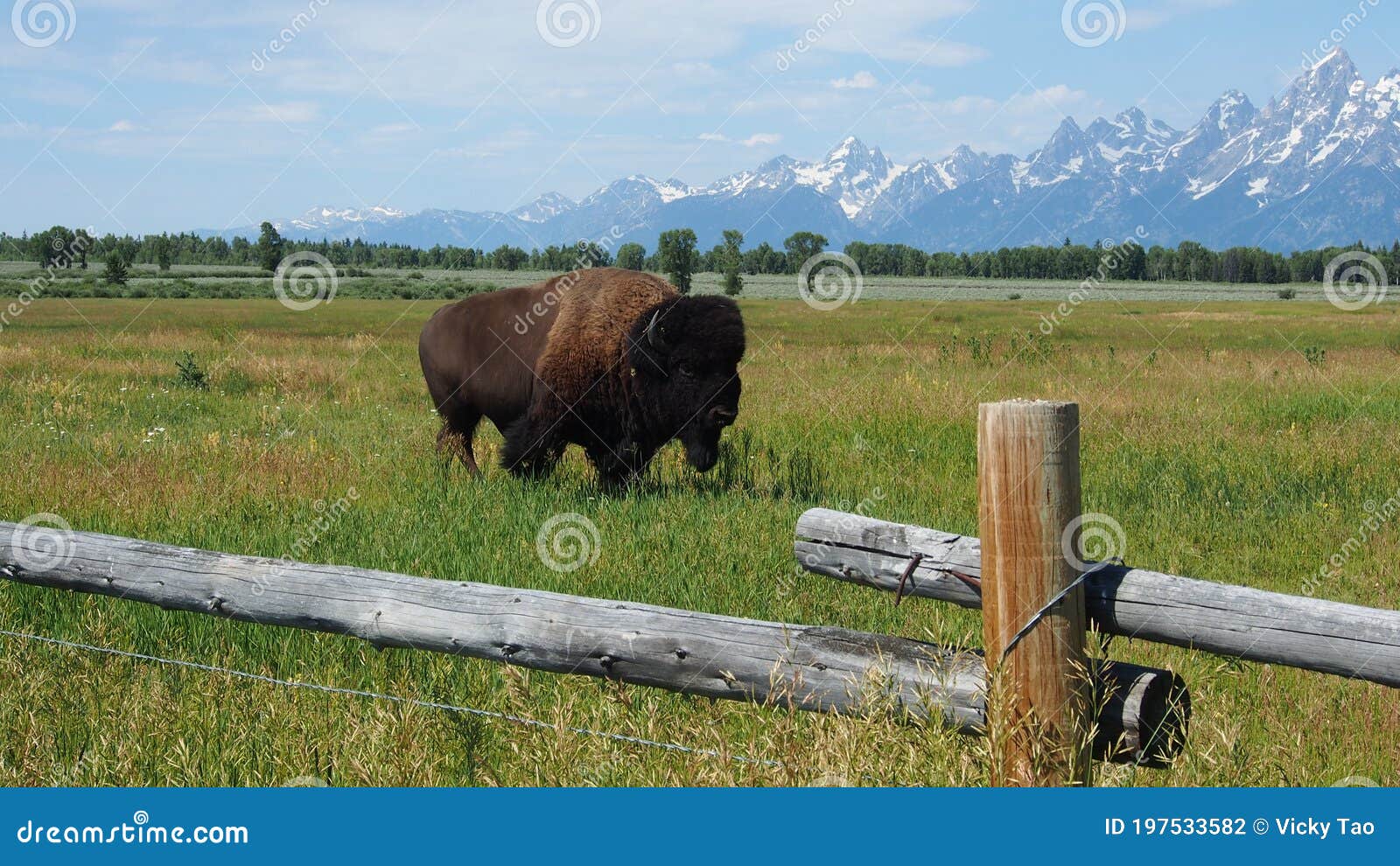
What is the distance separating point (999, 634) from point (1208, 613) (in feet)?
2.05

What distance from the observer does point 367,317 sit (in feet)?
148

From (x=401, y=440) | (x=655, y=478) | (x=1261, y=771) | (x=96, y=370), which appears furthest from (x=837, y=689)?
(x=96, y=370)

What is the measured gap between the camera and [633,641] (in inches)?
136

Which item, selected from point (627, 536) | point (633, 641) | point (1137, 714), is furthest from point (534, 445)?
point (1137, 714)

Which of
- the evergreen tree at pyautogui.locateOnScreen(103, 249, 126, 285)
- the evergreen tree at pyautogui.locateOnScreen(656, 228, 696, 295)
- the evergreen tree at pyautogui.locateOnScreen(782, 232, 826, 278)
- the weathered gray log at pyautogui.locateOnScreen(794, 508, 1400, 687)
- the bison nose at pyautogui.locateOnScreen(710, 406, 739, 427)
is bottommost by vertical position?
the weathered gray log at pyautogui.locateOnScreen(794, 508, 1400, 687)

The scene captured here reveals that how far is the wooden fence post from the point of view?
295cm

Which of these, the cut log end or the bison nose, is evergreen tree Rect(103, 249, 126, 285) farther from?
the cut log end

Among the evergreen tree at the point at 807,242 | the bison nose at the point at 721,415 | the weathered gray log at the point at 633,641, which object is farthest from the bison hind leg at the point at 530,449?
the evergreen tree at the point at 807,242

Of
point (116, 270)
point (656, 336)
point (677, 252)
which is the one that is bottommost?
point (656, 336)

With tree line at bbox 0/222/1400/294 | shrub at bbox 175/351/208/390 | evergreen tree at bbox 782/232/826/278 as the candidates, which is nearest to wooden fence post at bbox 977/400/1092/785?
shrub at bbox 175/351/208/390

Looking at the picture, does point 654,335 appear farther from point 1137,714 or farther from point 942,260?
point 942,260

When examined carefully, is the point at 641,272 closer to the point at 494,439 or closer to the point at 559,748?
the point at 494,439

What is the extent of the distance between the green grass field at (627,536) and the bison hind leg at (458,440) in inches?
9.3

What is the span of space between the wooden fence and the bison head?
16.1 ft
